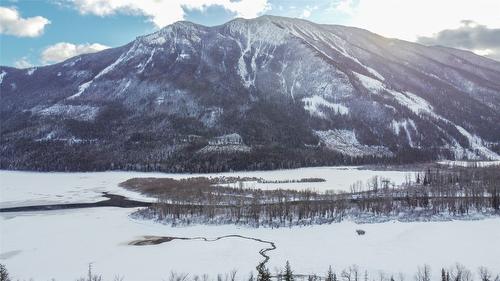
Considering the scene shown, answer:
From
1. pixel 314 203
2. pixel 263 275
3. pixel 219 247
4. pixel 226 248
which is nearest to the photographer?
pixel 263 275

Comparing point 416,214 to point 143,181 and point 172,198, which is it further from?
point 143,181

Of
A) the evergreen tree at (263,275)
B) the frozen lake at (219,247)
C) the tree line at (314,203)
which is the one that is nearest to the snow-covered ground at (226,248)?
the frozen lake at (219,247)

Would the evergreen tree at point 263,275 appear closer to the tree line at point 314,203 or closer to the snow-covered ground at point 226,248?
the snow-covered ground at point 226,248

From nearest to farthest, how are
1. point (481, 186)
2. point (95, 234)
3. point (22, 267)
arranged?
point (22, 267), point (95, 234), point (481, 186)

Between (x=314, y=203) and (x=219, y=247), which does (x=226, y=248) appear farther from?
(x=314, y=203)

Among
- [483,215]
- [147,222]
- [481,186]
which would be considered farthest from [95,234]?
[481,186]

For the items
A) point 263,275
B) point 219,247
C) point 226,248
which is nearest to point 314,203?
point 219,247

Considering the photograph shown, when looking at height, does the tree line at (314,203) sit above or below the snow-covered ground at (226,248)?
above

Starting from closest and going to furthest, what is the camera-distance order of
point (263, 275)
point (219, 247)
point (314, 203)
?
point (263, 275), point (219, 247), point (314, 203)
